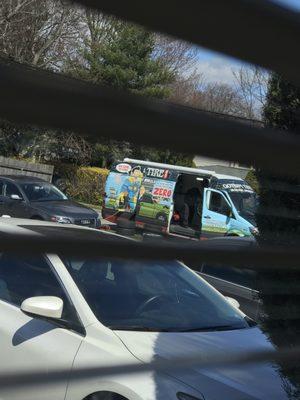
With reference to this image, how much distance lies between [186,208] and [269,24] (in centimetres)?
1507

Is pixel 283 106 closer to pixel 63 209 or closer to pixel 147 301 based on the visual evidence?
pixel 147 301

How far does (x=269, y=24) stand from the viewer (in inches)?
38.4

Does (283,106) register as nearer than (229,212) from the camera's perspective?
Yes

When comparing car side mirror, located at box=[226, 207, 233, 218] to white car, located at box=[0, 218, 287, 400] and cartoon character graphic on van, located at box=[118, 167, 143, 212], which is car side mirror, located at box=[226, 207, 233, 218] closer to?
cartoon character graphic on van, located at box=[118, 167, 143, 212]

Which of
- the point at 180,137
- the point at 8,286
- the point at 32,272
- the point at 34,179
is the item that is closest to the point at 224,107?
the point at 180,137

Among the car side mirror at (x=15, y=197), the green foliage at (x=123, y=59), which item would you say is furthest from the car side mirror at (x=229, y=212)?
the green foliage at (x=123, y=59)

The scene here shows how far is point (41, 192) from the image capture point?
43.3ft

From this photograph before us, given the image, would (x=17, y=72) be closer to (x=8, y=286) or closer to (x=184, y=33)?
(x=184, y=33)

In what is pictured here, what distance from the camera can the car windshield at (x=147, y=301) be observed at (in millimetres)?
2916

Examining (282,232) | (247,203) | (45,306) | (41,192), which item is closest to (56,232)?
(282,232)

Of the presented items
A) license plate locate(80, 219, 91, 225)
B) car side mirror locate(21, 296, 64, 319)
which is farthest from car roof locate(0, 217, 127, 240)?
license plate locate(80, 219, 91, 225)

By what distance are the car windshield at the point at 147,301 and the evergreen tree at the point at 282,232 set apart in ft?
2.42

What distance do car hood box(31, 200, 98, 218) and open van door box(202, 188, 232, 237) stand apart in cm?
272

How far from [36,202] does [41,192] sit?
0.51 meters
